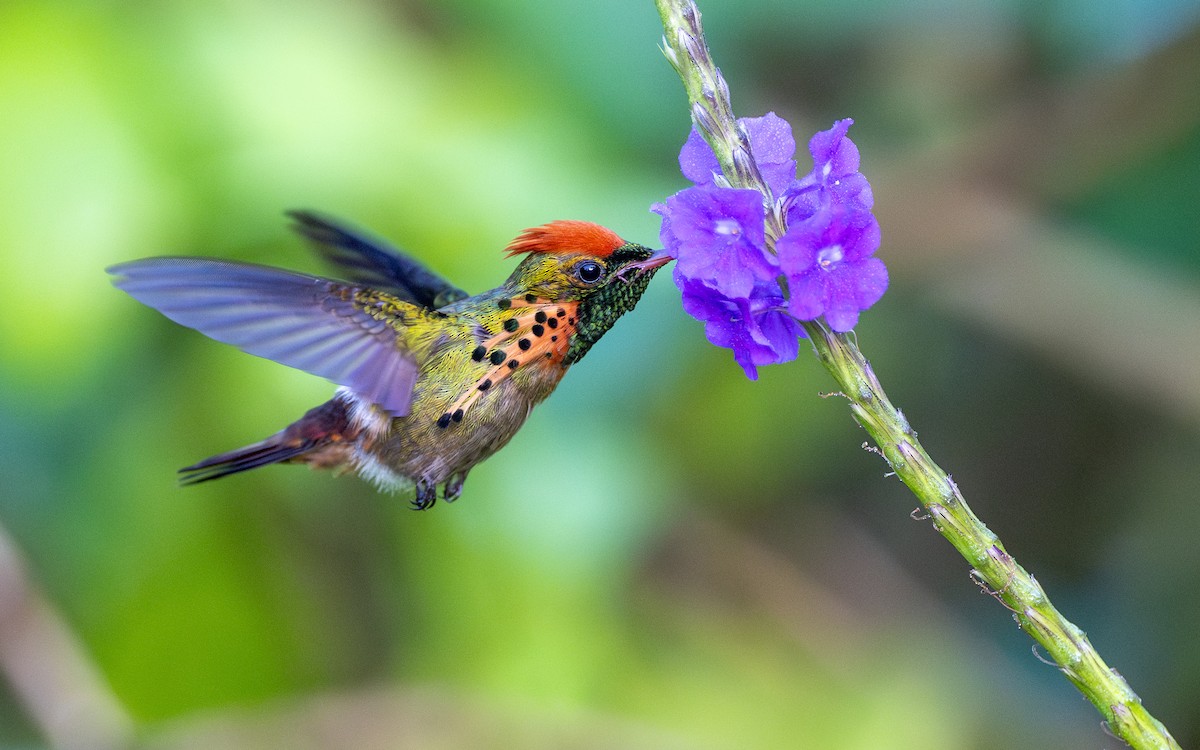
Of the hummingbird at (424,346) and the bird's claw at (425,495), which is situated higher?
the hummingbird at (424,346)

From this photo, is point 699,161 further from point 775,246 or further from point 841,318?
point 841,318

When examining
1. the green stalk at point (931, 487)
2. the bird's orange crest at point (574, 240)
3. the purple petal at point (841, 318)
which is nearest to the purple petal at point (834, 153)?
the green stalk at point (931, 487)

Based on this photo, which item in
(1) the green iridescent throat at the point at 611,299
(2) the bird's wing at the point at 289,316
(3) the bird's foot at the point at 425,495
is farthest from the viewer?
(3) the bird's foot at the point at 425,495

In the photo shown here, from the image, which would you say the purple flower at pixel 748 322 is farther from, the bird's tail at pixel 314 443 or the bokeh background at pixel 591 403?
the bokeh background at pixel 591 403

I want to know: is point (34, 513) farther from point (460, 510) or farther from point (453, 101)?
point (453, 101)

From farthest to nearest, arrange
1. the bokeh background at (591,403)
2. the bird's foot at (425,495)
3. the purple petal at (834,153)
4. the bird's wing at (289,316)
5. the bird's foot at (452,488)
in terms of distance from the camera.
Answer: the bokeh background at (591,403), the bird's foot at (452,488), the bird's foot at (425,495), the bird's wing at (289,316), the purple petal at (834,153)

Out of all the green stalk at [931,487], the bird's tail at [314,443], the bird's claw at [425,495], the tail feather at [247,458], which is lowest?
the tail feather at [247,458]
